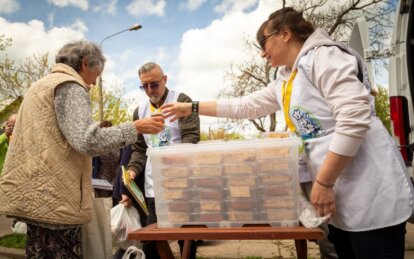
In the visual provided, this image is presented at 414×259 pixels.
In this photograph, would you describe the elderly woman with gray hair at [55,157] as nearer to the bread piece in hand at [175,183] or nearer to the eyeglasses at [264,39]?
the bread piece in hand at [175,183]

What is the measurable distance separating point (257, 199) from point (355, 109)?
0.51 meters

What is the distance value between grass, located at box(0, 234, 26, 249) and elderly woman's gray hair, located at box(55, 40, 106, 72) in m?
3.95

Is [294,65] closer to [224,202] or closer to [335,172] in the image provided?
[335,172]

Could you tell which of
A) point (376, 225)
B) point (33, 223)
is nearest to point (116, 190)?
point (33, 223)

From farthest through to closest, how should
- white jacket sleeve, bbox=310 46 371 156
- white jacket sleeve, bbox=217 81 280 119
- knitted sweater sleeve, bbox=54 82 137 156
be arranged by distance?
white jacket sleeve, bbox=217 81 280 119, knitted sweater sleeve, bbox=54 82 137 156, white jacket sleeve, bbox=310 46 371 156

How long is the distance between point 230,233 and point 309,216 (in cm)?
31

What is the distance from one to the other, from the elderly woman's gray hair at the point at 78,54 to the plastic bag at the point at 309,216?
4.40 ft

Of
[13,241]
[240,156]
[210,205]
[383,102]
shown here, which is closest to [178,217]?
[210,205]

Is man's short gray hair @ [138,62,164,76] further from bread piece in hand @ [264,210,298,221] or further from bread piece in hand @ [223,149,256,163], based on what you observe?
bread piece in hand @ [264,210,298,221]

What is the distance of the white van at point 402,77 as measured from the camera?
3.17 metres

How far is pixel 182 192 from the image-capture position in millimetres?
1630

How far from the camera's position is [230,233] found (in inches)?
58.1

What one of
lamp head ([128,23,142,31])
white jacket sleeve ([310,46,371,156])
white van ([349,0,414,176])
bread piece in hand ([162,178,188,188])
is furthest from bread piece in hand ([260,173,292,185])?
lamp head ([128,23,142,31])

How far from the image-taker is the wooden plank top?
141 cm
